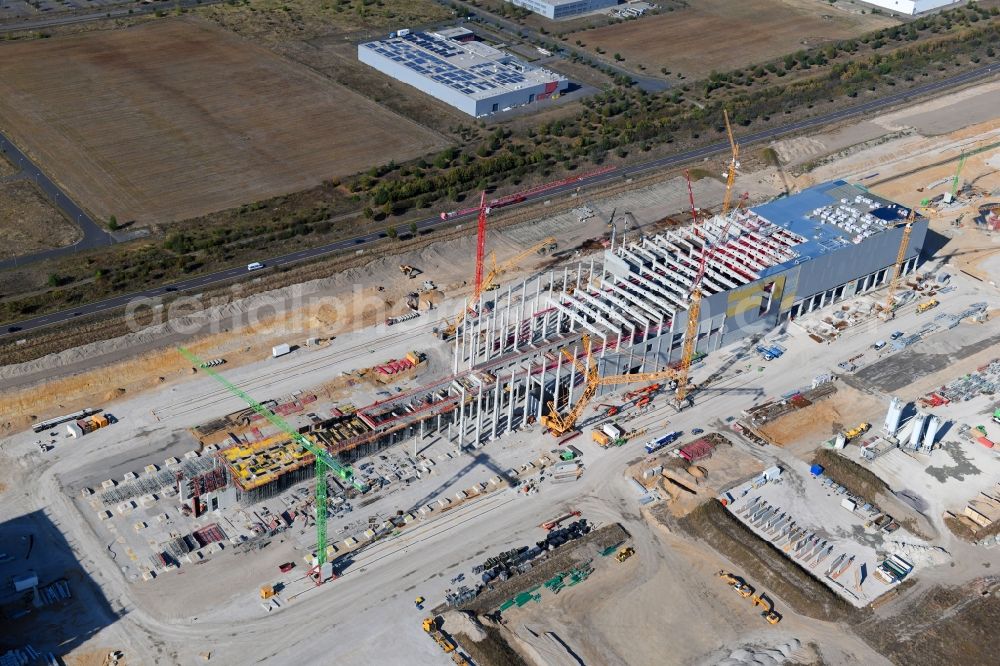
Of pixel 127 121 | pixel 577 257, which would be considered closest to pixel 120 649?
pixel 577 257

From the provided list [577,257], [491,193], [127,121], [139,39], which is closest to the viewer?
[577,257]

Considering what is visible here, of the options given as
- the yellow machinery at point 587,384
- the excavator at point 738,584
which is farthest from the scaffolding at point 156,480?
the excavator at point 738,584

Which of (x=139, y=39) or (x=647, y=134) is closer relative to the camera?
(x=647, y=134)

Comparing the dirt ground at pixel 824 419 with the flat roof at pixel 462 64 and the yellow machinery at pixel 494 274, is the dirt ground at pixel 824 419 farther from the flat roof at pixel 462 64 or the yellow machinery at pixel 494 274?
the flat roof at pixel 462 64

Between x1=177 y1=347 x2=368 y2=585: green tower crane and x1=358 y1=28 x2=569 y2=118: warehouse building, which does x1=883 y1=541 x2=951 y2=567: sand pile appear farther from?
x1=358 y1=28 x2=569 y2=118: warehouse building

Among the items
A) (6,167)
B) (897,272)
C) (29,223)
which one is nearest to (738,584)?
(897,272)

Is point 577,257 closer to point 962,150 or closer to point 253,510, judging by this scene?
point 253,510
